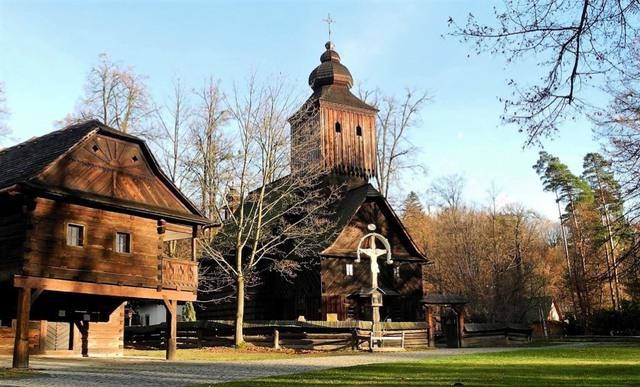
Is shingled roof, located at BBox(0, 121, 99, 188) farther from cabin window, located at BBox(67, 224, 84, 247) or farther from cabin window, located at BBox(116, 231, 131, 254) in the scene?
cabin window, located at BBox(116, 231, 131, 254)

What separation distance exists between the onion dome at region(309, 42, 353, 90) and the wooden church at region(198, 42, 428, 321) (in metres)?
0.07

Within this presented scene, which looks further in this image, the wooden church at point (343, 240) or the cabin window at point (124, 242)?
the wooden church at point (343, 240)

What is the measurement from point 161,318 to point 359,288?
20780 millimetres

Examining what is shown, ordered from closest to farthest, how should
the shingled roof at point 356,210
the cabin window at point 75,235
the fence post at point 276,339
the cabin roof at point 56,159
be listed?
the cabin roof at point 56,159 → the cabin window at point 75,235 → the fence post at point 276,339 → the shingled roof at point 356,210

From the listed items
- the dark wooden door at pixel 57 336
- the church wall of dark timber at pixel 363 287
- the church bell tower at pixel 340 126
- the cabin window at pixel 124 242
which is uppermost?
→ the church bell tower at pixel 340 126

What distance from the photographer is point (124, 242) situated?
910 inches

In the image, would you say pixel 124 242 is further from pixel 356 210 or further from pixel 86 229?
pixel 356 210

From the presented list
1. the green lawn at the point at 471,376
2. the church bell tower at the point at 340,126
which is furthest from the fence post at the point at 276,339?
the church bell tower at the point at 340,126

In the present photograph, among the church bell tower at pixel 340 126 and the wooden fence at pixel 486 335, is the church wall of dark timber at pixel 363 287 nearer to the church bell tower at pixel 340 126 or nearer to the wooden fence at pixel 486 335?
the wooden fence at pixel 486 335

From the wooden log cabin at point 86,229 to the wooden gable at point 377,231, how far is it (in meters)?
12.7

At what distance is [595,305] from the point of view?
56.6 m

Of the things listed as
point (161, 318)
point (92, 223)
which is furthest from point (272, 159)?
point (161, 318)

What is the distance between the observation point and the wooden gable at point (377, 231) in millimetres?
37312

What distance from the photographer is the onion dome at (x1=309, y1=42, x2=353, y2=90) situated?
147ft
